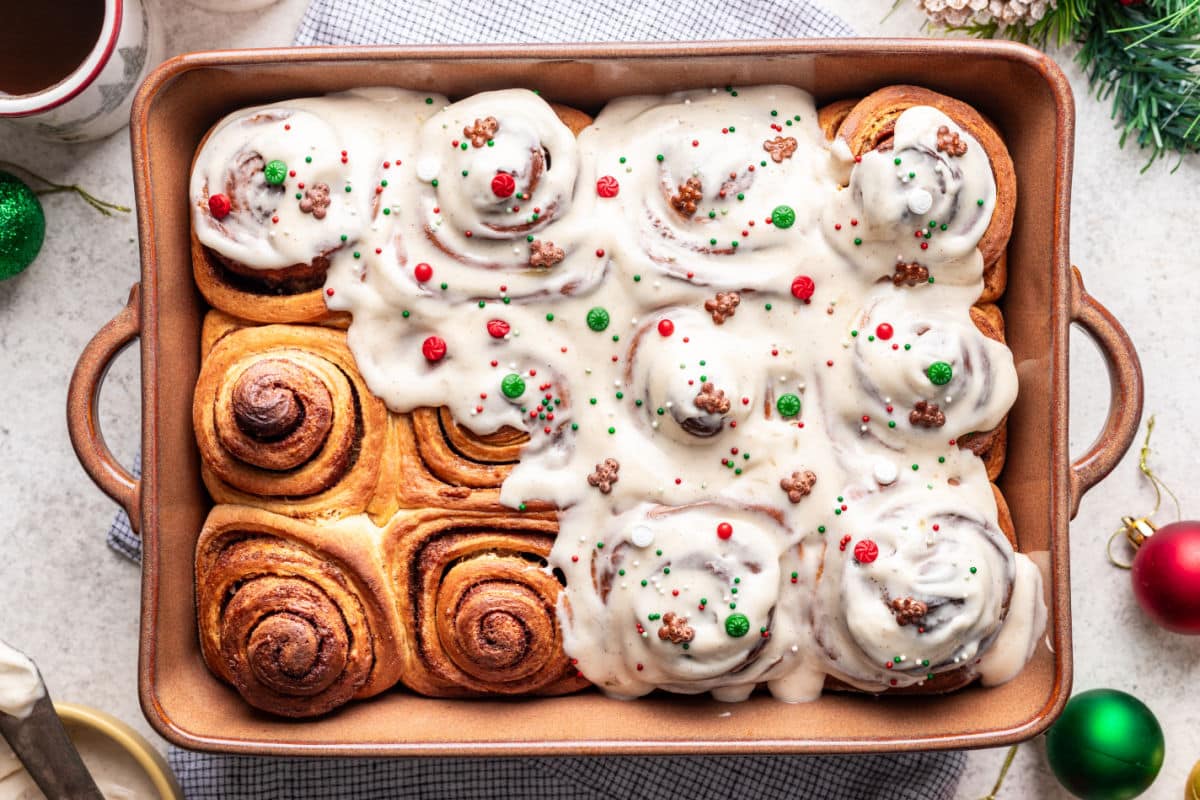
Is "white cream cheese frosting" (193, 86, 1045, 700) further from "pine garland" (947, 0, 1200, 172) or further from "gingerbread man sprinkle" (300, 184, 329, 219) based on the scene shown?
"pine garland" (947, 0, 1200, 172)

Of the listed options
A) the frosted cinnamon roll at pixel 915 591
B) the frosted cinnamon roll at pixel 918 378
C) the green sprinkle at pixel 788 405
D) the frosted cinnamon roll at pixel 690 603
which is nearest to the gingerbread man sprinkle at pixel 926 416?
the frosted cinnamon roll at pixel 918 378

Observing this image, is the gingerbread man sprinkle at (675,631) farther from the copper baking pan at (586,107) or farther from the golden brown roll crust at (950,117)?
the golden brown roll crust at (950,117)

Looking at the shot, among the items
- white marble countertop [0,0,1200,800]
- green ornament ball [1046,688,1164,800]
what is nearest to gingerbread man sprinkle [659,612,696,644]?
green ornament ball [1046,688,1164,800]

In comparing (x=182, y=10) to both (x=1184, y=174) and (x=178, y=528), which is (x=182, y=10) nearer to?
(x=178, y=528)

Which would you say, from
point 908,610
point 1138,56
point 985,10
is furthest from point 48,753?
point 1138,56

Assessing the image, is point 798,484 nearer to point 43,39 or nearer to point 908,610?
point 908,610
